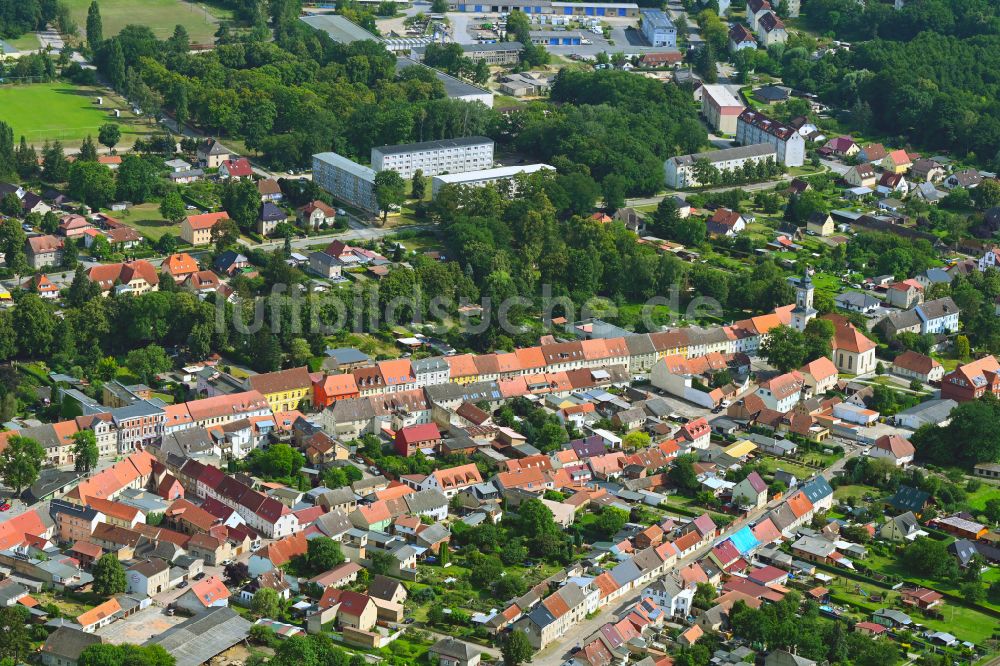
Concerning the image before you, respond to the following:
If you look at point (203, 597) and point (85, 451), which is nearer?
point (203, 597)

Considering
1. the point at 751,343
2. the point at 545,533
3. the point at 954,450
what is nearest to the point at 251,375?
the point at 545,533

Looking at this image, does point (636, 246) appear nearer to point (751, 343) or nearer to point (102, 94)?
point (751, 343)

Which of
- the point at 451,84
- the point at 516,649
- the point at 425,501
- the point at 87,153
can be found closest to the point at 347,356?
the point at 425,501

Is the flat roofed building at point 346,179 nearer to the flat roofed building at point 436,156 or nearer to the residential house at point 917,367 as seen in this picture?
the flat roofed building at point 436,156

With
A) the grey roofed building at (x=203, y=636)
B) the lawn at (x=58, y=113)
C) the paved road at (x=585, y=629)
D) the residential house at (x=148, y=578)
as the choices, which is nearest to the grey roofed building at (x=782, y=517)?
the paved road at (x=585, y=629)

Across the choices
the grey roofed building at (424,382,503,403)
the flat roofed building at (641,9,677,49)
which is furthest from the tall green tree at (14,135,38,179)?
the flat roofed building at (641,9,677,49)

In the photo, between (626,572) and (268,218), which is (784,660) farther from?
(268,218)
